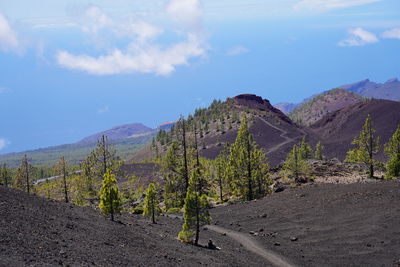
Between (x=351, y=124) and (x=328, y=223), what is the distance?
124504 millimetres

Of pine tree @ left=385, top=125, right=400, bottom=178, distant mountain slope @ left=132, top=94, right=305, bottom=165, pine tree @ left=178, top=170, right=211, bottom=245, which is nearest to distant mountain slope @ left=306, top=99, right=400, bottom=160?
distant mountain slope @ left=132, top=94, right=305, bottom=165

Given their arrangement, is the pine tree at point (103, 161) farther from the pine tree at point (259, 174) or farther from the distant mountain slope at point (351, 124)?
the distant mountain slope at point (351, 124)

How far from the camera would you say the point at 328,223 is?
1361 inches

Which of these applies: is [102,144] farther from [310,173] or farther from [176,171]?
[310,173]

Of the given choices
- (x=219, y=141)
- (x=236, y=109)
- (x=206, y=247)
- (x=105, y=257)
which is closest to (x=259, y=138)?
(x=219, y=141)

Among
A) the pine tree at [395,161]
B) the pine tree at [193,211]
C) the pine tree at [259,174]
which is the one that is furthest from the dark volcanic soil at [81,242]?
the pine tree at [395,161]

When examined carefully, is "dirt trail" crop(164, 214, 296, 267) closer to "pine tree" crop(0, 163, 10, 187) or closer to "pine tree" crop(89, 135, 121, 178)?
"pine tree" crop(89, 135, 121, 178)

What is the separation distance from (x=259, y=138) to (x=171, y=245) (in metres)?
113

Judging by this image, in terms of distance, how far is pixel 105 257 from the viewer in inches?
866

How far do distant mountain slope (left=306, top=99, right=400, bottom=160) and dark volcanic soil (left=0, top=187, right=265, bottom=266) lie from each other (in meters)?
99.1

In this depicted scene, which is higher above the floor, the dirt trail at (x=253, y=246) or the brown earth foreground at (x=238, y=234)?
the brown earth foreground at (x=238, y=234)

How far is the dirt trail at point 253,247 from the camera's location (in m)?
28.9

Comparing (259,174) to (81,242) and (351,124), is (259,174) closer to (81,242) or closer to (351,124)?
(81,242)

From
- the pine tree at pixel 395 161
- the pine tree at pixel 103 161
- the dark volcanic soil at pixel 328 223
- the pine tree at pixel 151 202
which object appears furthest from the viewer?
the pine tree at pixel 395 161
